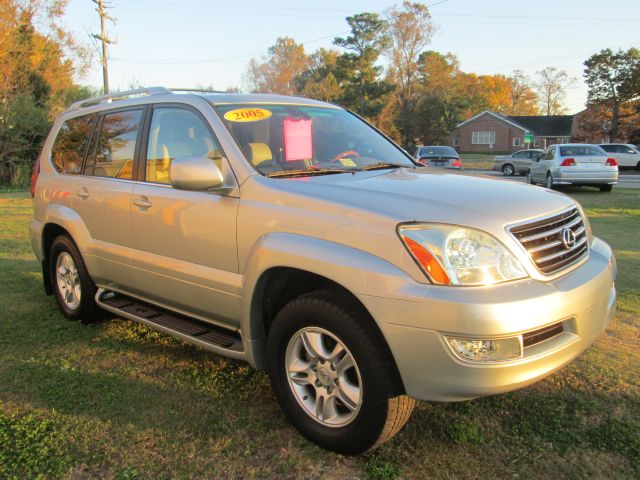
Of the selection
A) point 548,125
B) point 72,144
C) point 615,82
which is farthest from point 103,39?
point 548,125

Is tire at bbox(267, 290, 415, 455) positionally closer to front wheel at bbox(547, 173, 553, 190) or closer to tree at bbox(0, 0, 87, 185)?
front wheel at bbox(547, 173, 553, 190)

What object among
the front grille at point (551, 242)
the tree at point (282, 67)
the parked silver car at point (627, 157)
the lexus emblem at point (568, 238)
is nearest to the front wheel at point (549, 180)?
the front grille at point (551, 242)

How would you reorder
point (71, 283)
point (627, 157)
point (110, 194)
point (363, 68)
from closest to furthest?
1. point (110, 194)
2. point (71, 283)
3. point (627, 157)
4. point (363, 68)

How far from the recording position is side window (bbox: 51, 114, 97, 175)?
15.2 ft

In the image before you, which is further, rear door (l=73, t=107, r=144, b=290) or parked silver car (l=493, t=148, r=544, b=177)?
parked silver car (l=493, t=148, r=544, b=177)

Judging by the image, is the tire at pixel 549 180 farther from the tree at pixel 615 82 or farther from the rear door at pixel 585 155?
the tree at pixel 615 82

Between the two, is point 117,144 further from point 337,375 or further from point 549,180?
point 549,180

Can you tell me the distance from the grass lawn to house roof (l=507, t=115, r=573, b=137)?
67861 mm

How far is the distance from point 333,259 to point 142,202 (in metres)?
1.76

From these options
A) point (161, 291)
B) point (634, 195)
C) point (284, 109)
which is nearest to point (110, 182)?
point (161, 291)

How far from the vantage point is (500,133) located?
64.4 meters

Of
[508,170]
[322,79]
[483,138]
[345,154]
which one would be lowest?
[508,170]

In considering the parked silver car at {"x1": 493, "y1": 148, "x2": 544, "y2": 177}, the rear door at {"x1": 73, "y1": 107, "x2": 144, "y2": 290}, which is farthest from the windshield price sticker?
the parked silver car at {"x1": 493, "y1": 148, "x2": 544, "y2": 177}

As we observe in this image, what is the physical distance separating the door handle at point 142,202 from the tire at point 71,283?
1.07m
